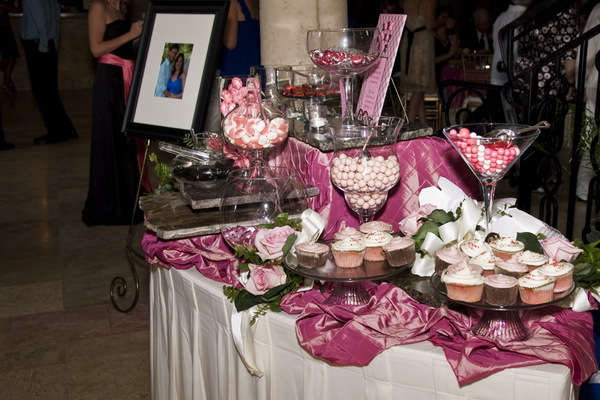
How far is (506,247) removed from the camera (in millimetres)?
1564

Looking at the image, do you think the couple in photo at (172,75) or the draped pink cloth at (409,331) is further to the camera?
the couple in photo at (172,75)

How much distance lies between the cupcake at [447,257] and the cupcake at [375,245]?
0.38ft

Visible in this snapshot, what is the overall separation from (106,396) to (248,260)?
5.17 ft

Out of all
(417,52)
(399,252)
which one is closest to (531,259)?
(399,252)

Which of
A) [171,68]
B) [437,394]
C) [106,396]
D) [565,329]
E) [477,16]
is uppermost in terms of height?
[477,16]

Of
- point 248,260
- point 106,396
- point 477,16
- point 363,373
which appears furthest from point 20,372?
point 477,16

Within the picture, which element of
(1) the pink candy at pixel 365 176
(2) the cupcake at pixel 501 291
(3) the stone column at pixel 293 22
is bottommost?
(2) the cupcake at pixel 501 291

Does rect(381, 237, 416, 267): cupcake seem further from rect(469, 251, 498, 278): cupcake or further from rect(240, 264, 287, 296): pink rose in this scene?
rect(240, 264, 287, 296): pink rose

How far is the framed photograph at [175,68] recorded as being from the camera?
2840 mm

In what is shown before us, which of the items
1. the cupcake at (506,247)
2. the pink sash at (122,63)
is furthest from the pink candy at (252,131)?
the pink sash at (122,63)

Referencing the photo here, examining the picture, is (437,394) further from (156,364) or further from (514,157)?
(156,364)

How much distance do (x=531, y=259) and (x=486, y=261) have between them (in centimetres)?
9

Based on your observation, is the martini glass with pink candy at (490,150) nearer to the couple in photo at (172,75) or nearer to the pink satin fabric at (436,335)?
the pink satin fabric at (436,335)

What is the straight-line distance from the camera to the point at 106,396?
3.07 m
